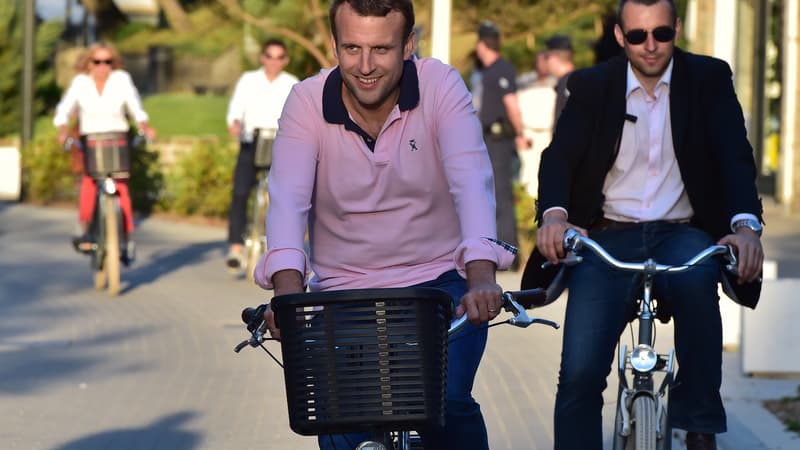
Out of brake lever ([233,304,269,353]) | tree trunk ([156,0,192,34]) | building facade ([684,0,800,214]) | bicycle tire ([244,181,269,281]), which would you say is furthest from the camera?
tree trunk ([156,0,192,34])

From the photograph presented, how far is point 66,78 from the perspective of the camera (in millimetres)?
42094

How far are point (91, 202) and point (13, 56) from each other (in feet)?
73.1

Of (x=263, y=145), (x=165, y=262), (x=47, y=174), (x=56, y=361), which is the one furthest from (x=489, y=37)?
(x=47, y=174)

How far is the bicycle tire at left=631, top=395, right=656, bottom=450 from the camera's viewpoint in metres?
4.77

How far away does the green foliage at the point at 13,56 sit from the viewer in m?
33.2

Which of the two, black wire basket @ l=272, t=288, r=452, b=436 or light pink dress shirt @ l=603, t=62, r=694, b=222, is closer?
black wire basket @ l=272, t=288, r=452, b=436

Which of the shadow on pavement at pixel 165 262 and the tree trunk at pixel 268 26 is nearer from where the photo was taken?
the shadow on pavement at pixel 165 262

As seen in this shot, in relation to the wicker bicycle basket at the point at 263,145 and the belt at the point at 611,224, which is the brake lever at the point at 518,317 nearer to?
the belt at the point at 611,224

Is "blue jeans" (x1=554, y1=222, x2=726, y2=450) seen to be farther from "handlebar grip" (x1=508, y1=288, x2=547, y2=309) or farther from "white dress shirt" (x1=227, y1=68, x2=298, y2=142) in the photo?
"white dress shirt" (x1=227, y1=68, x2=298, y2=142)

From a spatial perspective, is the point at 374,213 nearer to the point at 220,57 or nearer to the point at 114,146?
the point at 114,146

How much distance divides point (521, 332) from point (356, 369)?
7.05 m

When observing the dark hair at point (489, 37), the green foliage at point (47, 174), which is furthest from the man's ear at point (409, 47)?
the green foliage at point (47, 174)

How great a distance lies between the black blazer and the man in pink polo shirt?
795mm

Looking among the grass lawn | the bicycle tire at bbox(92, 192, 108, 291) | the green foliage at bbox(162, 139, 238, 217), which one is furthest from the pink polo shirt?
the grass lawn
